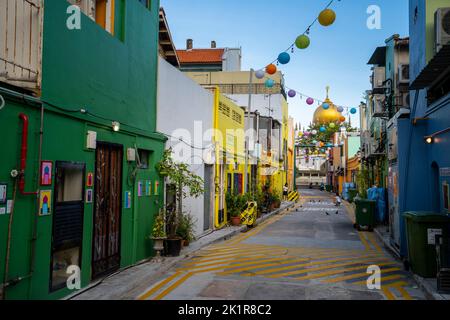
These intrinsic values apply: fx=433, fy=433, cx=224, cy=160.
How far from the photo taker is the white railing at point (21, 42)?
5.78 metres

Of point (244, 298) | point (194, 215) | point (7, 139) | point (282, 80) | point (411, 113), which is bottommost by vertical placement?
point (244, 298)

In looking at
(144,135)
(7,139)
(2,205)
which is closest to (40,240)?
(2,205)

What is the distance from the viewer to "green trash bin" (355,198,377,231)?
18391mm

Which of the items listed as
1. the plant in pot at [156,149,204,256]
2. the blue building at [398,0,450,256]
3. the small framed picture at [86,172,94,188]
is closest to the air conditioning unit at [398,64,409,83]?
the blue building at [398,0,450,256]

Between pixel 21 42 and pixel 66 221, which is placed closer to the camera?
pixel 21 42

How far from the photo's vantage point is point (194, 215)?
577 inches

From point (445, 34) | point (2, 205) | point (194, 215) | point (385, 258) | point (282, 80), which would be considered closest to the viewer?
point (2, 205)

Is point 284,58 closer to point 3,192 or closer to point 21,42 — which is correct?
point 21,42

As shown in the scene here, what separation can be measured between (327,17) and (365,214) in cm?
1069

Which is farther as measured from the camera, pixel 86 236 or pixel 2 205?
pixel 86 236

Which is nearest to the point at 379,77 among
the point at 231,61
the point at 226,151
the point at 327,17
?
the point at 226,151

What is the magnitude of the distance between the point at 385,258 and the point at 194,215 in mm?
6176

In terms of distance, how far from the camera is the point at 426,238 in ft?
28.7
